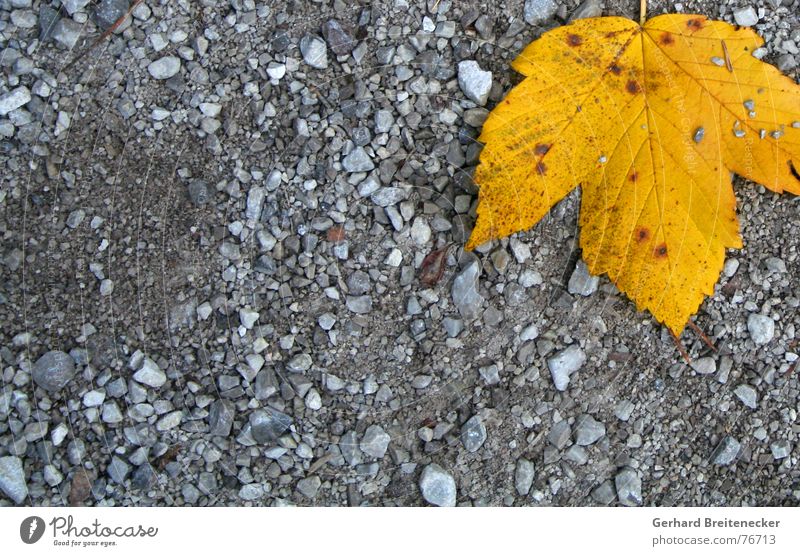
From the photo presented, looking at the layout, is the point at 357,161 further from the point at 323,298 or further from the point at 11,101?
the point at 11,101

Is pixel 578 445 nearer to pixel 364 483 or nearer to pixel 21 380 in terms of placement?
pixel 364 483

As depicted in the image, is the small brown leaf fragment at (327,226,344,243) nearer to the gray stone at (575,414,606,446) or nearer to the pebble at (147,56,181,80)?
the pebble at (147,56,181,80)

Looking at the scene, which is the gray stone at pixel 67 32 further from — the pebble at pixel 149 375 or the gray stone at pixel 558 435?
the gray stone at pixel 558 435

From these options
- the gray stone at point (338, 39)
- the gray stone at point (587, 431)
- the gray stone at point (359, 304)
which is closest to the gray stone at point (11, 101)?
the gray stone at point (338, 39)

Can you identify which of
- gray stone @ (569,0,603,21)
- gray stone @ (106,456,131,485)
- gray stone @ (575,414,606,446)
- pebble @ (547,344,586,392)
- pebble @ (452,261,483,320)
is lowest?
gray stone @ (106,456,131,485)

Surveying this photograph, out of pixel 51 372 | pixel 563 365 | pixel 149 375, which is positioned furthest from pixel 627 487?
pixel 51 372

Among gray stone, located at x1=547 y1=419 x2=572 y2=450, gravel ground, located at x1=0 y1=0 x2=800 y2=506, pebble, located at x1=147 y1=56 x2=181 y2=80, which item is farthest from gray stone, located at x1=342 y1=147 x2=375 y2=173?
gray stone, located at x1=547 y1=419 x2=572 y2=450
